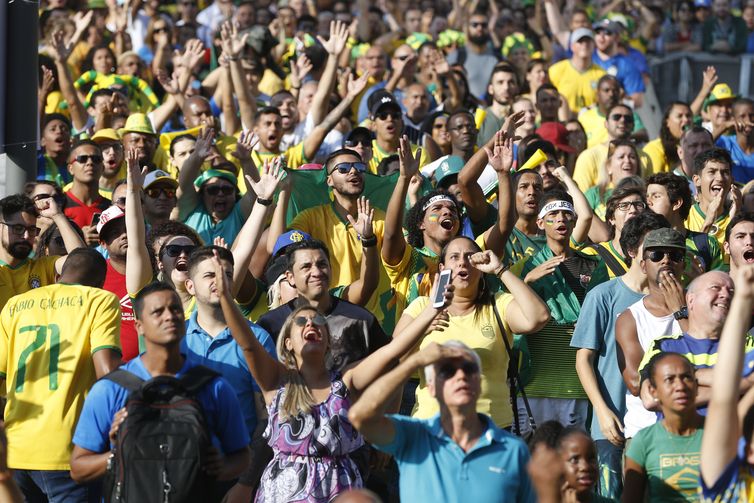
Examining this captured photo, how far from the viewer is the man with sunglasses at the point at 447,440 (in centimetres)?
564

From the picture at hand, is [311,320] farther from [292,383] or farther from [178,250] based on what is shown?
[178,250]

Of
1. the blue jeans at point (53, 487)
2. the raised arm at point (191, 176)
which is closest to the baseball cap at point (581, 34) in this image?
the raised arm at point (191, 176)

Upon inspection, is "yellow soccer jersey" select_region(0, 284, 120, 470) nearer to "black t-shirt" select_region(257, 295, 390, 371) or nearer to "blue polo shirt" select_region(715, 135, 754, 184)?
"black t-shirt" select_region(257, 295, 390, 371)

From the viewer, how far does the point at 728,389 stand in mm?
5543

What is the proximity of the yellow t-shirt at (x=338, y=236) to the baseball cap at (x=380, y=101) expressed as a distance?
2.22m

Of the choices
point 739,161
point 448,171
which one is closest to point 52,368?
point 448,171

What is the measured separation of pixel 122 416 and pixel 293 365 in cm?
121

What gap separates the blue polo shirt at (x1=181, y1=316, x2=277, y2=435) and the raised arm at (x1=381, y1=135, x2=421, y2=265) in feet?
5.88

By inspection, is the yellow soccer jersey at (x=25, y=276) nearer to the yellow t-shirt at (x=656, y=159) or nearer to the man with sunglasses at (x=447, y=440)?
the man with sunglasses at (x=447, y=440)

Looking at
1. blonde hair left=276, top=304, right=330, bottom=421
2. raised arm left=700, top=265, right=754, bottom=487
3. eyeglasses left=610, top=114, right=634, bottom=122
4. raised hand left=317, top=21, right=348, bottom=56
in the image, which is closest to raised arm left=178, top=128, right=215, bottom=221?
raised hand left=317, top=21, right=348, bottom=56

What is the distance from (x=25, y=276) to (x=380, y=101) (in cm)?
407

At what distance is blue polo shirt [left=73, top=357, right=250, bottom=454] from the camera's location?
602cm

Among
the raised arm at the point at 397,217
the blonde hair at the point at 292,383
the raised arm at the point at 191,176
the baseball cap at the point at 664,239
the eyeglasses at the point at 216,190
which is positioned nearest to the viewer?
the blonde hair at the point at 292,383

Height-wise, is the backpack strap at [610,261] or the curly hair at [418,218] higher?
the curly hair at [418,218]
